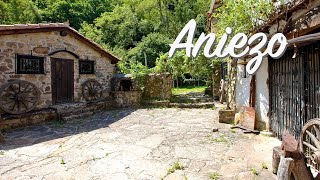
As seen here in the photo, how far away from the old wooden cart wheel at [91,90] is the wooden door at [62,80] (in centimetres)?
64

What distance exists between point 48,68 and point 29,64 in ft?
2.54

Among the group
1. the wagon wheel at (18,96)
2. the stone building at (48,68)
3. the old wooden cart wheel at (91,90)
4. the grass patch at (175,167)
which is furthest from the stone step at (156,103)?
the grass patch at (175,167)

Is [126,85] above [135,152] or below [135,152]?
above

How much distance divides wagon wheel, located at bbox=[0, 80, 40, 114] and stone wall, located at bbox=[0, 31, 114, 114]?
29 centimetres

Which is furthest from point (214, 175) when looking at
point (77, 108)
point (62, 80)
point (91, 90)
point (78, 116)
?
point (91, 90)

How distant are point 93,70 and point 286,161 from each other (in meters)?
10.0

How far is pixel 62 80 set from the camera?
9969mm

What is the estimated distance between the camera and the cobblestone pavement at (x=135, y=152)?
4078 millimetres

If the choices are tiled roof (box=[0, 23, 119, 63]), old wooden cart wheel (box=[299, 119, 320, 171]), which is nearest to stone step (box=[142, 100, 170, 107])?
tiled roof (box=[0, 23, 119, 63])

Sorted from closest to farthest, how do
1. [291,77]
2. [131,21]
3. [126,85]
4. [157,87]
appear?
1. [291,77]
2. [157,87]
3. [126,85]
4. [131,21]

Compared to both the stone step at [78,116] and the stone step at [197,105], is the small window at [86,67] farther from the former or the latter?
the stone step at [197,105]

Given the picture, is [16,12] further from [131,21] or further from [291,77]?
[291,77]

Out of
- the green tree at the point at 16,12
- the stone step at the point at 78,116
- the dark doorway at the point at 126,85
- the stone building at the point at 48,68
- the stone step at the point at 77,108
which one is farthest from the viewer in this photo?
the green tree at the point at 16,12

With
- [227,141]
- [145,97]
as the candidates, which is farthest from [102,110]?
[227,141]
